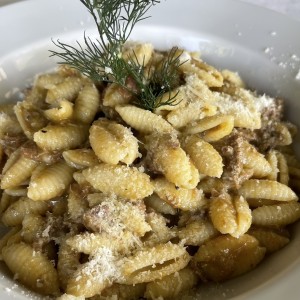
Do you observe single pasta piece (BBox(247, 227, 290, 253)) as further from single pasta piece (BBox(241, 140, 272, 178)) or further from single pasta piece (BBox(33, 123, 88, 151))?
single pasta piece (BBox(33, 123, 88, 151))

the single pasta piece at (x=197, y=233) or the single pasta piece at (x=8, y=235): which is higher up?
the single pasta piece at (x=197, y=233)

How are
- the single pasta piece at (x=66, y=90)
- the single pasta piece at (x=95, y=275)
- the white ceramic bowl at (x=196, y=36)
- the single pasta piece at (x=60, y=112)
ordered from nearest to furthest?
the single pasta piece at (x=95, y=275)
the single pasta piece at (x=60, y=112)
the single pasta piece at (x=66, y=90)
the white ceramic bowl at (x=196, y=36)

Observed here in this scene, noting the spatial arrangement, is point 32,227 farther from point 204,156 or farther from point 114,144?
point 204,156

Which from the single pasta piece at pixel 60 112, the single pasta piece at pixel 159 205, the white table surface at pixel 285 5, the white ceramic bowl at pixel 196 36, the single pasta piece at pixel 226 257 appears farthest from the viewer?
the white table surface at pixel 285 5

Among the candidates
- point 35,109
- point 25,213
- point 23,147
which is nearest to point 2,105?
point 35,109

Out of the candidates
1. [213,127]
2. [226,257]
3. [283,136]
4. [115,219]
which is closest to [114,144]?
[115,219]

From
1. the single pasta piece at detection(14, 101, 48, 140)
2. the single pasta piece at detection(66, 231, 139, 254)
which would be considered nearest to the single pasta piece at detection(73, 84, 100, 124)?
the single pasta piece at detection(14, 101, 48, 140)

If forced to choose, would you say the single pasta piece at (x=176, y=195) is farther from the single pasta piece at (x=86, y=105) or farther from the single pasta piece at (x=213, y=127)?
the single pasta piece at (x=86, y=105)

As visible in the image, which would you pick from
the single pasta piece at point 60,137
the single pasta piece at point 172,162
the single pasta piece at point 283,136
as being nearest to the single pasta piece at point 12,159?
the single pasta piece at point 60,137
